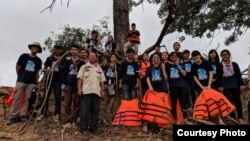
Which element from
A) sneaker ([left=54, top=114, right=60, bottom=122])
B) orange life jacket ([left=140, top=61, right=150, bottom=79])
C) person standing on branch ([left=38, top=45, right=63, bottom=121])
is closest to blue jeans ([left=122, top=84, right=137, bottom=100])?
orange life jacket ([left=140, top=61, right=150, bottom=79])

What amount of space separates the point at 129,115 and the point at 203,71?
5.72 ft

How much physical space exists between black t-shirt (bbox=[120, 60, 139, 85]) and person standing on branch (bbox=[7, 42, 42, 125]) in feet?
6.17

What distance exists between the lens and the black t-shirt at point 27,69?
851 centimetres

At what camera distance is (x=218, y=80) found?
27.1 feet

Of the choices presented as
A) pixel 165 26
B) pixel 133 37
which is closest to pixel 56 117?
pixel 133 37

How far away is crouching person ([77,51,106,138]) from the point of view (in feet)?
25.1

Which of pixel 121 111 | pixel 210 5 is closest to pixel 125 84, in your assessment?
pixel 121 111

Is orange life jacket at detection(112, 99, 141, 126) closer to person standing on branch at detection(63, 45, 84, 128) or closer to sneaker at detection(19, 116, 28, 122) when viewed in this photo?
person standing on branch at detection(63, 45, 84, 128)

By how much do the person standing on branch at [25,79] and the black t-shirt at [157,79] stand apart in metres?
2.47

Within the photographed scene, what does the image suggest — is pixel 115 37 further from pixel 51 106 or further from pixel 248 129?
pixel 248 129

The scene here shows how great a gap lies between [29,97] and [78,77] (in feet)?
4.91

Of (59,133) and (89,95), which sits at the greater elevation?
(89,95)

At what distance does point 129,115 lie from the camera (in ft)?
26.9

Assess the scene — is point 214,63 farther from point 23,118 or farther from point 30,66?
point 23,118
